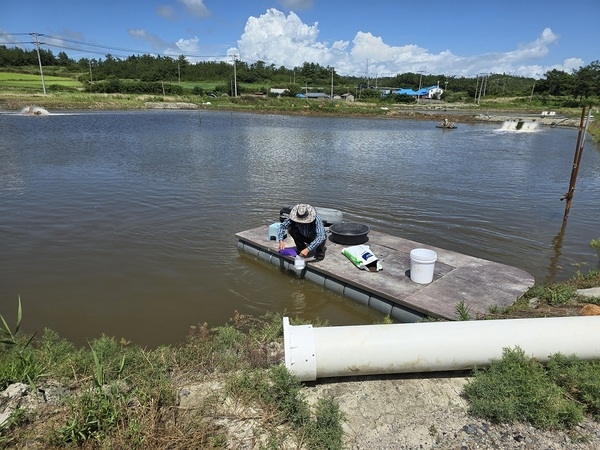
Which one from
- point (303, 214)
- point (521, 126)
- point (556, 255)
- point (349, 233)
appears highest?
point (521, 126)

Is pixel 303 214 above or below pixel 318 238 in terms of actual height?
above

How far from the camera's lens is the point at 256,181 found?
54.2 ft

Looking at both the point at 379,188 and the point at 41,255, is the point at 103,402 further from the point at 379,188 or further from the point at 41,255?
the point at 379,188

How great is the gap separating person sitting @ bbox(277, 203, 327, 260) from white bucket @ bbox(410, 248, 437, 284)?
1.78 m

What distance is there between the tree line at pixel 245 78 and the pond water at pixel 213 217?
57.9 metres

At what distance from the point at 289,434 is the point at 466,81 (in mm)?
140074

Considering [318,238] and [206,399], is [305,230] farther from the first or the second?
[206,399]

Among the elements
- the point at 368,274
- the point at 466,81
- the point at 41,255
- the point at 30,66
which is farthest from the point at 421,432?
the point at 466,81

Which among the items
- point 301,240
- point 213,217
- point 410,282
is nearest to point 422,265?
point 410,282

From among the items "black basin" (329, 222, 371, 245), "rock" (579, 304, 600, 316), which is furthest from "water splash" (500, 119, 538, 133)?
"rock" (579, 304, 600, 316)

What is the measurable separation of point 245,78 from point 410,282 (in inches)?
4255

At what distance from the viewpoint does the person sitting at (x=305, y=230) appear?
23.9ft

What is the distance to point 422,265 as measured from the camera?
6605mm

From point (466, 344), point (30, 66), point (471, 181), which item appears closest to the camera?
point (466, 344)
